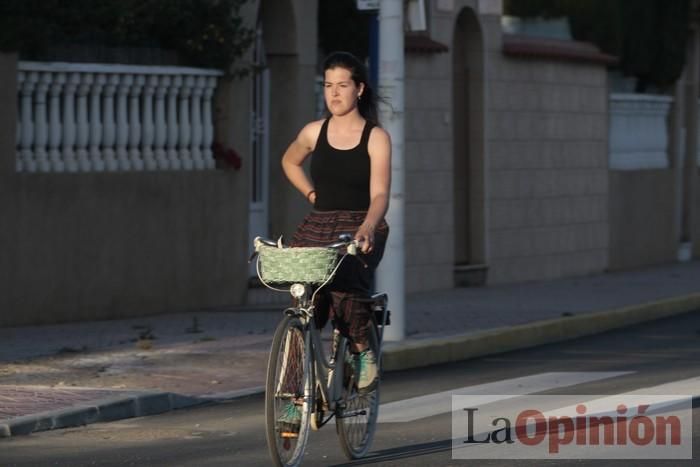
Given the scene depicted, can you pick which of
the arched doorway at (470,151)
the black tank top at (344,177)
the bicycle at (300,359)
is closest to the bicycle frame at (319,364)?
the bicycle at (300,359)

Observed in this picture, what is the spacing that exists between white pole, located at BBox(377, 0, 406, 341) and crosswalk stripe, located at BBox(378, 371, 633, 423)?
1.67 metres

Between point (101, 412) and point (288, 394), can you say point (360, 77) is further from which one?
point (101, 412)

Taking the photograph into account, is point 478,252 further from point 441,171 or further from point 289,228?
point 289,228

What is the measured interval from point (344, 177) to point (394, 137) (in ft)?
16.0

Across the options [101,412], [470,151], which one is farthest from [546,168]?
[101,412]

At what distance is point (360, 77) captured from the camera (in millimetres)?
7504

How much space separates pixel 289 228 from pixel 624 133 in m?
7.37

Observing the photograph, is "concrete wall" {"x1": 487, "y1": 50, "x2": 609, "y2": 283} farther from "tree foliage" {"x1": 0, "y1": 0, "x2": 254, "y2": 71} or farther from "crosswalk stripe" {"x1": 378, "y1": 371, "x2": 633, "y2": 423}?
"crosswalk stripe" {"x1": 378, "y1": 371, "x2": 633, "y2": 423}

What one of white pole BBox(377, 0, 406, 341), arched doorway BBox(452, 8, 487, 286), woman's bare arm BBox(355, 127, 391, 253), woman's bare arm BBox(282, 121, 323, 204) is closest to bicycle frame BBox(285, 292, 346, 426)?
woman's bare arm BBox(355, 127, 391, 253)

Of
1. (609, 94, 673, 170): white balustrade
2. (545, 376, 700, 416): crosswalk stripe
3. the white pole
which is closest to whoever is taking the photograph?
(545, 376, 700, 416): crosswalk stripe

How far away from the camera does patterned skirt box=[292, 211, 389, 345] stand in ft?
24.0

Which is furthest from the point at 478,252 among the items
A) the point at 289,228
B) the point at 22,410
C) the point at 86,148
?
the point at 22,410

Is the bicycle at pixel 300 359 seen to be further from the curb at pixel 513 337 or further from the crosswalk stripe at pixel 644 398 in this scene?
the curb at pixel 513 337

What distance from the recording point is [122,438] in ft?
27.4
